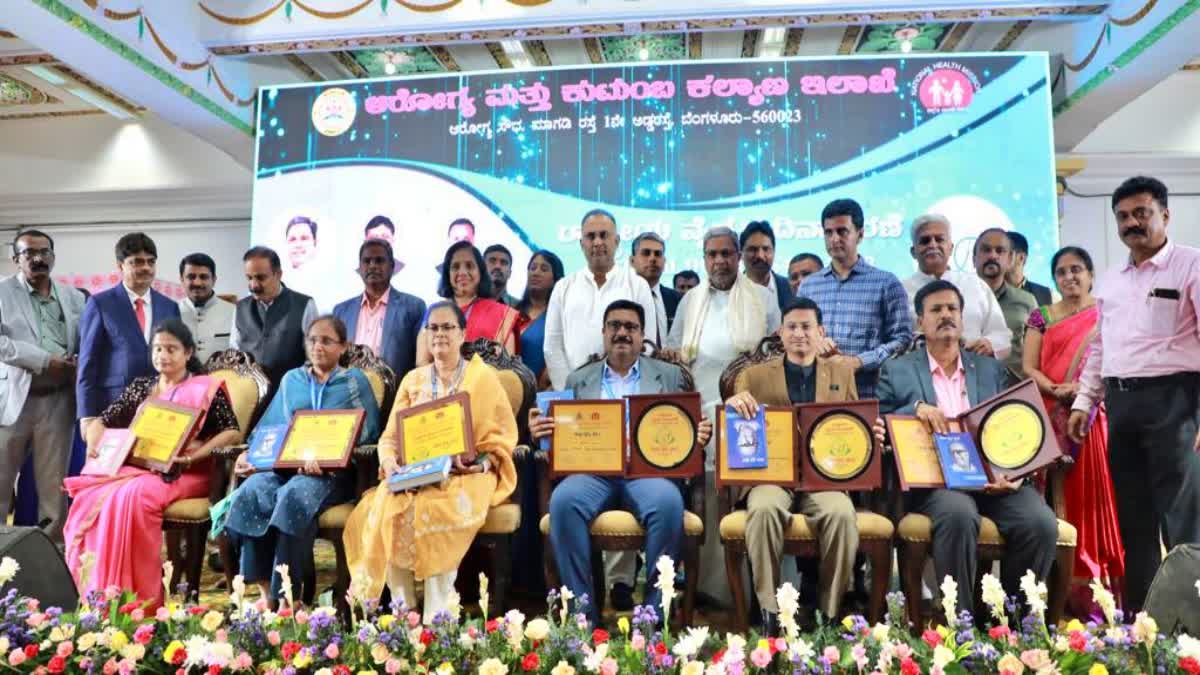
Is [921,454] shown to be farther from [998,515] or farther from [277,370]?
[277,370]

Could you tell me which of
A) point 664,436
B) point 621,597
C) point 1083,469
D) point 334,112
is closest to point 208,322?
point 334,112

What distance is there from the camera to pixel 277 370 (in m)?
3.94

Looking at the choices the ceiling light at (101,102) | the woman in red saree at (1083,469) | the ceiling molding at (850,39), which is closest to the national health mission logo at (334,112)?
the ceiling light at (101,102)

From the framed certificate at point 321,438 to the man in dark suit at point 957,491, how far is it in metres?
2.04

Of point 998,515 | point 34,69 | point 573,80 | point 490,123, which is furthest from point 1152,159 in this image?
point 34,69

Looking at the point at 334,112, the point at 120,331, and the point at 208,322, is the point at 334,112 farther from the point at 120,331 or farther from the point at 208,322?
the point at 120,331

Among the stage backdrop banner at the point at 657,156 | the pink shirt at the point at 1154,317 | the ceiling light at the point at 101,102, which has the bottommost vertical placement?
the pink shirt at the point at 1154,317

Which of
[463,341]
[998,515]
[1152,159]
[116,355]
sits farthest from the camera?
[1152,159]

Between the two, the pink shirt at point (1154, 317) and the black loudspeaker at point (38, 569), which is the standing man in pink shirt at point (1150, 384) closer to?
the pink shirt at point (1154, 317)

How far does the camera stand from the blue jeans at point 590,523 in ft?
9.31

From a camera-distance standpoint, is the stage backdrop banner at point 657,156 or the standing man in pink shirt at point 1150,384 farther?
the stage backdrop banner at point 657,156

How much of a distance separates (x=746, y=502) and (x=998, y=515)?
870 millimetres

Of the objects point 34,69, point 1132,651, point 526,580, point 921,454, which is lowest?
point 526,580

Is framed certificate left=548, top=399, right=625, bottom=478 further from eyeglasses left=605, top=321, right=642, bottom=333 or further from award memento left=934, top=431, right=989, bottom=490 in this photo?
award memento left=934, top=431, right=989, bottom=490
